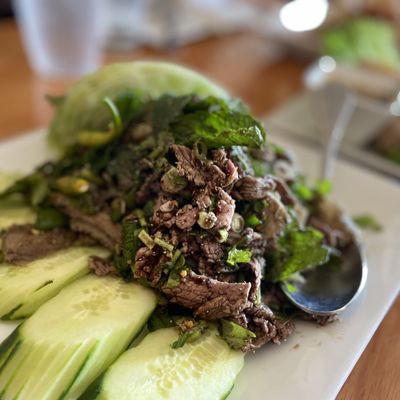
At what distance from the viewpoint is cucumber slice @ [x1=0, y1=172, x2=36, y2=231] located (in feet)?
6.01

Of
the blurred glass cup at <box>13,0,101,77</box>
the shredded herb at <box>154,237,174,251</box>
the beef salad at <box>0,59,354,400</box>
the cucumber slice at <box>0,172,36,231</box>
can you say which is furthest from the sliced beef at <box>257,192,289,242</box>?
the blurred glass cup at <box>13,0,101,77</box>

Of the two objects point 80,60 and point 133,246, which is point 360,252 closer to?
point 133,246

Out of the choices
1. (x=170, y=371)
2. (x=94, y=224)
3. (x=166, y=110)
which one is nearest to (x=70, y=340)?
(x=170, y=371)

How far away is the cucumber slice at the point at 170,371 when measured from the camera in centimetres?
119

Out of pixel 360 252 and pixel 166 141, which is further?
pixel 360 252

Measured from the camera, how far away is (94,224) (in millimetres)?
1777

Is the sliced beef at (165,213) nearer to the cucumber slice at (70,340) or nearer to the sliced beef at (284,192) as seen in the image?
the cucumber slice at (70,340)

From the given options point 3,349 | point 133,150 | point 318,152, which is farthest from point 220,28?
point 3,349

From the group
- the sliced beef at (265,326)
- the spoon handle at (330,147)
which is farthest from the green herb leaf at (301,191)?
the sliced beef at (265,326)

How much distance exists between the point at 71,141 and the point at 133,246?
3.10 ft

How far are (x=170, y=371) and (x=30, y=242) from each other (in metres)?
0.73

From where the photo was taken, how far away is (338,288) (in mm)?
1718

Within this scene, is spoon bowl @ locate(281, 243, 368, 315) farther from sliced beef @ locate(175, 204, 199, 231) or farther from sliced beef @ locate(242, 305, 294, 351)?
sliced beef @ locate(175, 204, 199, 231)

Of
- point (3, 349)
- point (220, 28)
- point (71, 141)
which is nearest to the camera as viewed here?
point (3, 349)
